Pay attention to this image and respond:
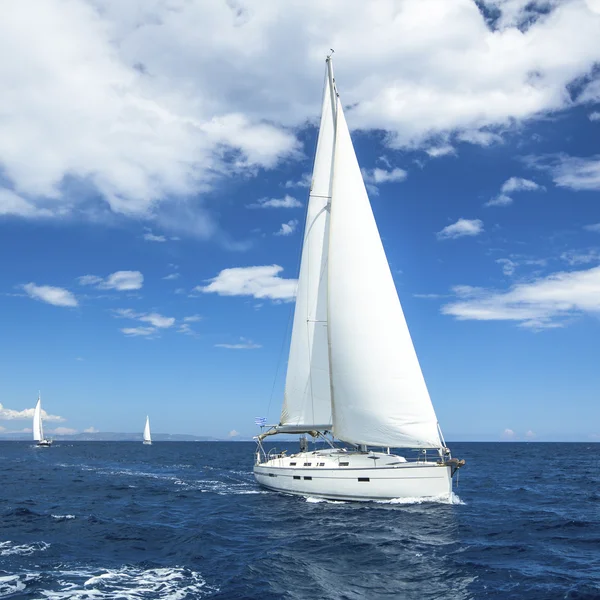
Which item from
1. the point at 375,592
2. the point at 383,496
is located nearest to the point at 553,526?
the point at 383,496

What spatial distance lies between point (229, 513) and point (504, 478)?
111 feet

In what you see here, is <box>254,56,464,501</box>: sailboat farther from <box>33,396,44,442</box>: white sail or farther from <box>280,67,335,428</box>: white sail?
<box>33,396,44,442</box>: white sail

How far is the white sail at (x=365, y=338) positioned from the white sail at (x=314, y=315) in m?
3.18

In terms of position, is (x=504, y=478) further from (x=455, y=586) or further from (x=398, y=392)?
(x=455, y=586)

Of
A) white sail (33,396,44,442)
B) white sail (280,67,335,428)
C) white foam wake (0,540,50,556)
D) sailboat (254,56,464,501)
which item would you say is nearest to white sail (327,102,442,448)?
sailboat (254,56,464,501)

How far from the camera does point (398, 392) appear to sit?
97.6 ft

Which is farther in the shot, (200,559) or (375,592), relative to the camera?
(200,559)

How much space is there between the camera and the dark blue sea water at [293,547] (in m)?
16.4

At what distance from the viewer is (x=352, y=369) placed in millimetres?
30828

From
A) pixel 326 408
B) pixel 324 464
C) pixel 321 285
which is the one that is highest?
pixel 321 285

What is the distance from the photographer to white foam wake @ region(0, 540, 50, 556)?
20.0 meters

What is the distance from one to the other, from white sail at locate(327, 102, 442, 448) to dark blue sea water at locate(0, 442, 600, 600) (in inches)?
173

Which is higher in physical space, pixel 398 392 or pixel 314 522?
pixel 398 392

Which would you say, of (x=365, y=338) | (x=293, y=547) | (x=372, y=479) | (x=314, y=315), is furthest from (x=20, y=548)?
(x=314, y=315)
